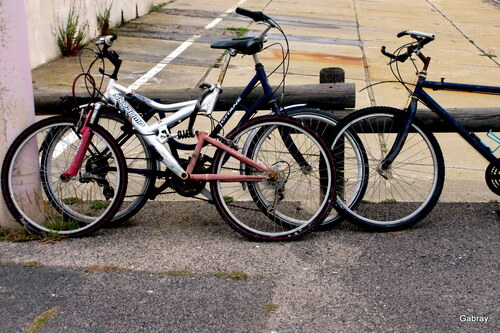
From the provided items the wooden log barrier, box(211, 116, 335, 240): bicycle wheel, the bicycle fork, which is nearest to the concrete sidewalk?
the wooden log barrier

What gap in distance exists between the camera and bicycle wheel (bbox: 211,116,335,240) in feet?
16.0

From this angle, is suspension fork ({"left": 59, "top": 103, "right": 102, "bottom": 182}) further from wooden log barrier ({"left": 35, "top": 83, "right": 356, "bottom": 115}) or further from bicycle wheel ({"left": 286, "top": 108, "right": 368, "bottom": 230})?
bicycle wheel ({"left": 286, "top": 108, "right": 368, "bottom": 230})

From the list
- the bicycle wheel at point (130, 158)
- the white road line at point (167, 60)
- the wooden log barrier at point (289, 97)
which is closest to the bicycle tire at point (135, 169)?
the bicycle wheel at point (130, 158)

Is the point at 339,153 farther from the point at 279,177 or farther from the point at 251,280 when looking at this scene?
the point at 251,280

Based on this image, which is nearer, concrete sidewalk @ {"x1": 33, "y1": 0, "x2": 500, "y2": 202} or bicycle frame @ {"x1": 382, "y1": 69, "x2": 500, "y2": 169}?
bicycle frame @ {"x1": 382, "y1": 69, "x2": 500, "y2": 169}

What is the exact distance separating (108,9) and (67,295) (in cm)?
1023

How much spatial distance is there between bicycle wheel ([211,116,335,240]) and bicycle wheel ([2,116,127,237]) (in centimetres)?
69

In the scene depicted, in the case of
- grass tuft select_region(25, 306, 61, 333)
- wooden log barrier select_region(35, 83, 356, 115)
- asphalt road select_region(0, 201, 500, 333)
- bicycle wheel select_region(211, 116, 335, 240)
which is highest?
wooden log barrier select_region(35, 83, 356, 115)

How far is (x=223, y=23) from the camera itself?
1555cm

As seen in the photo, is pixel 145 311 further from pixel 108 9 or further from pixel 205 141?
pixel 108 9

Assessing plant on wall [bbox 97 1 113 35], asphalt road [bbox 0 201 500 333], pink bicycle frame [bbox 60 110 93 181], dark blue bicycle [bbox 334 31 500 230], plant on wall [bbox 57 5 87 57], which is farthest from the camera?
plant on wall [bbox 97 1 113 35]

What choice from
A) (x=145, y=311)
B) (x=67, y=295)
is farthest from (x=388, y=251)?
(x=67, y=295)

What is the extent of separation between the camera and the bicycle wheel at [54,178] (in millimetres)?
4852

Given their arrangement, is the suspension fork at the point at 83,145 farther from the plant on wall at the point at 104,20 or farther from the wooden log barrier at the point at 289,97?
the plant on wall at the point at 104,20
